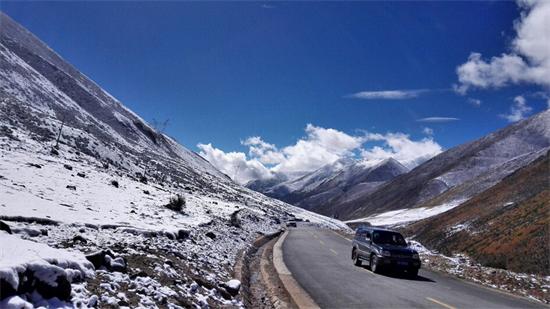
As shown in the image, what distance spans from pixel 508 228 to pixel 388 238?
19663 mm

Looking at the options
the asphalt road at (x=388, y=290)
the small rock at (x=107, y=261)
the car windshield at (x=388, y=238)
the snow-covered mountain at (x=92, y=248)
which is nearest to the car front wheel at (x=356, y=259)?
the asphalt road at (x=388, y=290)

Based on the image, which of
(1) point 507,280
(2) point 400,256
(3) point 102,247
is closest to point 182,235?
(3) point 102,247

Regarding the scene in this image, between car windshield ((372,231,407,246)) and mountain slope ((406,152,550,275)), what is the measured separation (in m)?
9.54

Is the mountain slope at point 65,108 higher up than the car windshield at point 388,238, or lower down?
higher up

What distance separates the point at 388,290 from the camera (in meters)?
12.6

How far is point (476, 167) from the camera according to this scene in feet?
496

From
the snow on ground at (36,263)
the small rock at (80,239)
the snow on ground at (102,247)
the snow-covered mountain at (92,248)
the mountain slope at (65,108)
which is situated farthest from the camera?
the mountain slope at (65,108)

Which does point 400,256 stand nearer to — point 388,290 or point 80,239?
point 388,290

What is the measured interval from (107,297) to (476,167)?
538 ft

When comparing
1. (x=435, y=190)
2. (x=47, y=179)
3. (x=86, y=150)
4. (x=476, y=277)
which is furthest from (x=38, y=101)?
(x=435, y=190)

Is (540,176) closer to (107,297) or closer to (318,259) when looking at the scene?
(318,259)

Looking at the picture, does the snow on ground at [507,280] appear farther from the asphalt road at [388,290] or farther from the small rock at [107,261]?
the small rock at [107,261]

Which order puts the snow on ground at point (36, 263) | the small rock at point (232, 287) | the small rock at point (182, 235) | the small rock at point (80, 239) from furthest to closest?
the small rock at point (182, 235) → the small rock at point (232, 287) → the small rock at point (80, 239) → the snow on ground at point (36, 263)

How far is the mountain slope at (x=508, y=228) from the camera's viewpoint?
2555 cm
